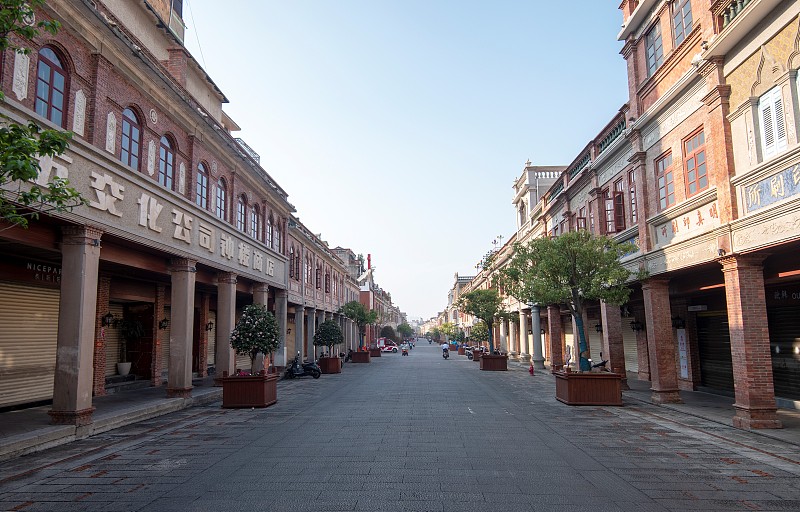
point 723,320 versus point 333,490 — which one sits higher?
point 723,320

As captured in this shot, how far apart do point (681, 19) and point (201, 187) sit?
1504 centimetres

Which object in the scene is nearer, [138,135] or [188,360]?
[138,135]

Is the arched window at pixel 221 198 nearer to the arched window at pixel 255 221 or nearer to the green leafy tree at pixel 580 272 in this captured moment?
the arched window at pixel 255 221

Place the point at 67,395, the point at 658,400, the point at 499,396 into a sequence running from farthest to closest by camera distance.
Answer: the point at 499,396
the point at 658,400
the point at 67,395

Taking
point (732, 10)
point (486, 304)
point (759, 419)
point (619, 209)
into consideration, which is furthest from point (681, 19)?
point (486, 304)

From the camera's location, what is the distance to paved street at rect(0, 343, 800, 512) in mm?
6484

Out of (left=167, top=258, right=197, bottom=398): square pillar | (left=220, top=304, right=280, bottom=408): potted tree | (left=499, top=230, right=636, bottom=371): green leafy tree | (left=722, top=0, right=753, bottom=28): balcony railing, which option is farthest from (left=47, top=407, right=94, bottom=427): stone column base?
(left=722, top=0, right=753, bottom=28): balcony railing

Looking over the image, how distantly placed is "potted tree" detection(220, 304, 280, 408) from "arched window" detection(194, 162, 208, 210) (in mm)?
3882

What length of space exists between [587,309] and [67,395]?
2290cm

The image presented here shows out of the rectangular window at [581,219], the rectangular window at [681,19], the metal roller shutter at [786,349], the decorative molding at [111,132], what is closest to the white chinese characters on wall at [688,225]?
the metal roller shutter at [786,349]

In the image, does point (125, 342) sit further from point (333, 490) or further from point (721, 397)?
point (721, 397)

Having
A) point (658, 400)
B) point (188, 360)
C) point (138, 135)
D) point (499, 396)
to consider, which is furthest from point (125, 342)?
point (658, 400)

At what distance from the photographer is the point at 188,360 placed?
50.3 feet

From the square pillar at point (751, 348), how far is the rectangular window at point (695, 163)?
2.60 metres
